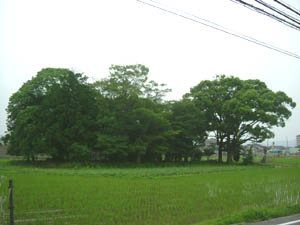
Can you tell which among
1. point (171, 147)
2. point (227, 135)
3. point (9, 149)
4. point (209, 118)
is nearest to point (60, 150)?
point (9, 149)

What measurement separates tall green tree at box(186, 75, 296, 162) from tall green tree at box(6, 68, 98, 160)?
61.1 ft

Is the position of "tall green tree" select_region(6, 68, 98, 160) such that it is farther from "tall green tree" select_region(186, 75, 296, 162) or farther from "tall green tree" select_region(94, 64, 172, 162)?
"tall green tree" select_region(186, 75, 296, 162)

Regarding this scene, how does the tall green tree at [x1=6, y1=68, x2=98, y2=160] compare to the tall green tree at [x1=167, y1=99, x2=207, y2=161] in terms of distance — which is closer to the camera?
the tall green tree at [x1=6, y1=68, x2=98, y2=160]

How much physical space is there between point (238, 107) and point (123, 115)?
55.5 feet

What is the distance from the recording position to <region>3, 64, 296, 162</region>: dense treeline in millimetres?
31688

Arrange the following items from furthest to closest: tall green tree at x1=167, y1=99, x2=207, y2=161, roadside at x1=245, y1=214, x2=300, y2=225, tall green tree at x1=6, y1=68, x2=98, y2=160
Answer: tall green tree at x1=167, y1=99, x2=207, y2=161, tall green tree at x1=6, y1=68, x2=98, y2=160, roadside at x1=245, y1=214, x2=300, y2=225

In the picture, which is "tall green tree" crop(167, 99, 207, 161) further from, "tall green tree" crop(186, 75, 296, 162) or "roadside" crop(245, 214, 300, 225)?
"roadside" crop(245, 214, 300, 225)

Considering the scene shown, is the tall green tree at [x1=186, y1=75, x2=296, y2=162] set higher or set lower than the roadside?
higher

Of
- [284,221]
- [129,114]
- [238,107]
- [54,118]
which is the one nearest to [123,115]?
[129,114]

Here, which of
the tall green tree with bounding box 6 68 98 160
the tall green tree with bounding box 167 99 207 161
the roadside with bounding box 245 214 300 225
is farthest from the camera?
the tall green tree with bounding box 167 99 207 161

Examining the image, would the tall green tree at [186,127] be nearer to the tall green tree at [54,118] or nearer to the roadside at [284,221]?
the tall green tree at [54,118]

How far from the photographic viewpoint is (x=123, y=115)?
33.0m

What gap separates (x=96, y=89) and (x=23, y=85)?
39.0 feet

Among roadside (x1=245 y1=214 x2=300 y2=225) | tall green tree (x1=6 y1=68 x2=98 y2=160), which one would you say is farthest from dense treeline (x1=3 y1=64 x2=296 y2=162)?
roadside (x1=245 y1=214 x2=300 y2=225)
